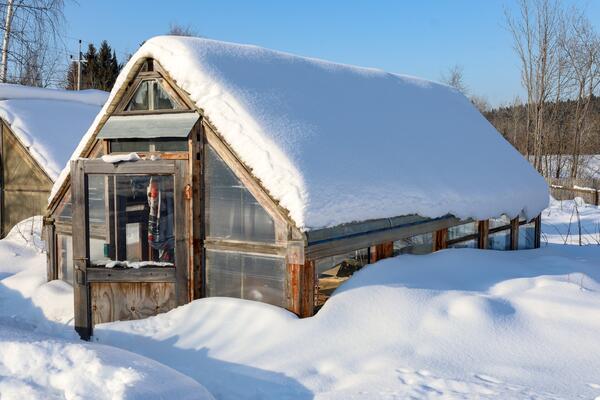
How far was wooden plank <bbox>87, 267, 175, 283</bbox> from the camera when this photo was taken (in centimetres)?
652

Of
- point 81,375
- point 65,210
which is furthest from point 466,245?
point 81,375

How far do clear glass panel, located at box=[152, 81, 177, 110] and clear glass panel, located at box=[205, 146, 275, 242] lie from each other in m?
0.83

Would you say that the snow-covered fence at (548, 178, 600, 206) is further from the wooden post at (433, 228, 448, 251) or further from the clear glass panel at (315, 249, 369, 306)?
the clear glass panel at (315, 249, 369, 306)

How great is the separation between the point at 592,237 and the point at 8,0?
711 inches

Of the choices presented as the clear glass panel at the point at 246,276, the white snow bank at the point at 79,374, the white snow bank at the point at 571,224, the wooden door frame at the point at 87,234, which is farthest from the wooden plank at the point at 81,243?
the white snow bank at the point at 571,224

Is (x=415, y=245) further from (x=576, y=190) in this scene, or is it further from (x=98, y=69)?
(x=98, y=69)

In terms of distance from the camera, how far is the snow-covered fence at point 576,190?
2227 cm

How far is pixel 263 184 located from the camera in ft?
19.2

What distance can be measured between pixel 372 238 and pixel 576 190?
66.8 feet

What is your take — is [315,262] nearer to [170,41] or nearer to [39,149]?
[170,41]

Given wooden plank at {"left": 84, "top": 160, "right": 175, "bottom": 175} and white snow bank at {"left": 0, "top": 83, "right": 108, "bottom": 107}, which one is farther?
white snow bank at {"left": 0, "top": 83, "right": 108, "bottom": 107}

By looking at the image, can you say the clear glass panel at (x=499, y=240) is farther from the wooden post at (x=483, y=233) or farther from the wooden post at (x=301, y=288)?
the wooden post at (x=301, y=288)

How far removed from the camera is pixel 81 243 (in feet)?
21.9

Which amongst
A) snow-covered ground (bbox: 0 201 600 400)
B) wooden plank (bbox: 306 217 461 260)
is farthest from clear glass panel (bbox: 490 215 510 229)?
snow-covered ground (bbox: 0 201 600 400)
